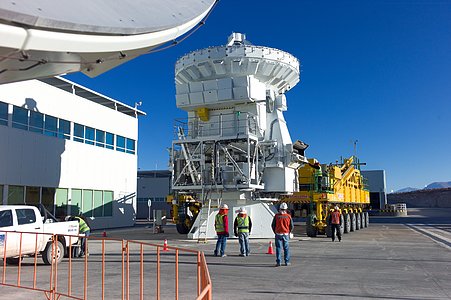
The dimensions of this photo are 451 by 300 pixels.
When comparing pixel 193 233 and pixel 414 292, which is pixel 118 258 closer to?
pixel 193 233

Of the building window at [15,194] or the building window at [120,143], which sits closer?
the building window at [15,194]

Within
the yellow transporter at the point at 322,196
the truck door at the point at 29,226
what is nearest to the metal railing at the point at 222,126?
the yellow transporter at the point at 322,196

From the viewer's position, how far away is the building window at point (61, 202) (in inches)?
919

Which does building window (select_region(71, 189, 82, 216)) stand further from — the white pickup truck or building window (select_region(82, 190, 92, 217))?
the white pickup truck

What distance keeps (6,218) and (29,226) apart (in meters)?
0.65

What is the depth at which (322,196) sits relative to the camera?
19.9 m

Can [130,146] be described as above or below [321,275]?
above

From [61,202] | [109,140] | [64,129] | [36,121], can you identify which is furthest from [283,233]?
[109,140]

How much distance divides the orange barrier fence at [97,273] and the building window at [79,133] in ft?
40.0

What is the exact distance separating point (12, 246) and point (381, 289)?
8.56 m

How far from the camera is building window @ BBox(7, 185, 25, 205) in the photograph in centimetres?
2011

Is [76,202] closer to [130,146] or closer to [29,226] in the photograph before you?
[130,146]

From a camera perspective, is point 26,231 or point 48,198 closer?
point 26,231

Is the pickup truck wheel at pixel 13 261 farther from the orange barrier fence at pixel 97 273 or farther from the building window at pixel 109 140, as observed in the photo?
the building window at pixel 109 140
